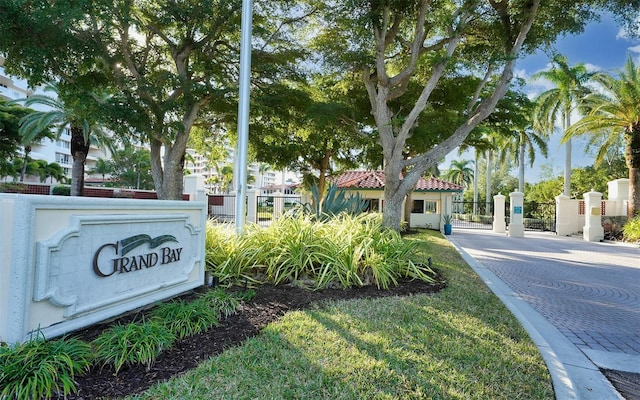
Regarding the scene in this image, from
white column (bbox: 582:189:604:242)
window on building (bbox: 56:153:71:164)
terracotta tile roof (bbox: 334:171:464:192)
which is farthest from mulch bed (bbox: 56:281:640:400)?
window on building (bbox: 56:153:71:164)

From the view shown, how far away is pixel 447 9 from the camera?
34.3 ft

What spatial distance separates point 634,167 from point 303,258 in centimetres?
2100

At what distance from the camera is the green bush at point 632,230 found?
1636cm

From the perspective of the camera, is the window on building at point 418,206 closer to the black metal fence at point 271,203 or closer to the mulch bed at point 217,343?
the black metal fence at point 271,203

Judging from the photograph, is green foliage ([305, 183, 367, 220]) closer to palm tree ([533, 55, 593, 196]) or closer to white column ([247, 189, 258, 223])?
white column ([247, 189, 258, 223])

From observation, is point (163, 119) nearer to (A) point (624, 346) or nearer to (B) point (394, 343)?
(B) point (394, 343)

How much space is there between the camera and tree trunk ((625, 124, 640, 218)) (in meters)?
18.3

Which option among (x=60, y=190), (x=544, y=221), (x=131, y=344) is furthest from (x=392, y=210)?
(x=60, y=190)

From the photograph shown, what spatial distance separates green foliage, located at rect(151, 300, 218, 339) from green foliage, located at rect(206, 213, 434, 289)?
1373mm

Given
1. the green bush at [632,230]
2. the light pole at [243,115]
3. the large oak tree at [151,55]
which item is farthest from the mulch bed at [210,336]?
the green bush at [632,230]

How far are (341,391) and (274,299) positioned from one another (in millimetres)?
2392

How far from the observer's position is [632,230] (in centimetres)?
1677

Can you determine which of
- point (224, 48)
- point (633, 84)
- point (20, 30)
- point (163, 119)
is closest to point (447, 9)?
point (224, 48)

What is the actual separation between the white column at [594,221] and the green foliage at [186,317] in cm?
2089
